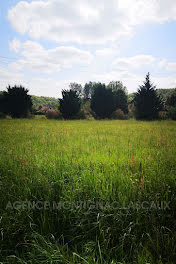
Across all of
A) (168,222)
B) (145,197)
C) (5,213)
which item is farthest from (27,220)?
(168,222)

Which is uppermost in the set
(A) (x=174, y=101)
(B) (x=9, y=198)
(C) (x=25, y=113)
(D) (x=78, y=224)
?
(A) (x=174, y=101)

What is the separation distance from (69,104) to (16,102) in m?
8.73

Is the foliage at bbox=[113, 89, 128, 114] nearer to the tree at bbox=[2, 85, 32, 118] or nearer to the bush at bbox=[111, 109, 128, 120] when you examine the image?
the bush at bbox=[111, 109, 128, 120]

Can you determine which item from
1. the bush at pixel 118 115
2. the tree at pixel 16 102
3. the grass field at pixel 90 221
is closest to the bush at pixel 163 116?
the bush at pixel 118 115

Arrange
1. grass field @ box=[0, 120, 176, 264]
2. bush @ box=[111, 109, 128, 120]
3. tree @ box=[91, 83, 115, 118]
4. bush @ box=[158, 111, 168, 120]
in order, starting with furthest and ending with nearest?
tree @ box=[91, 83, 115, 118]
bush @ box=[111, 109, 128, 120]
bush @ box=[158, 111, 168, 120]
grass field @ box=[0, 120, 176, 264]

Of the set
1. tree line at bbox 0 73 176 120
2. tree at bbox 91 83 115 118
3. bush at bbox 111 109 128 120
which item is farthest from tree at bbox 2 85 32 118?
bush at bbox 111 109 128 120

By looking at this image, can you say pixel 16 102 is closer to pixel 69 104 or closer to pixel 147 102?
pixel 69 104

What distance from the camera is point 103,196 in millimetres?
2449

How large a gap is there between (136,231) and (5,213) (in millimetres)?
1906

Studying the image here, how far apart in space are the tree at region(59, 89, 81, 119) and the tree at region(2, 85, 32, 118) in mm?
6044

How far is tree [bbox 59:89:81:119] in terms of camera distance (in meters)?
27.4

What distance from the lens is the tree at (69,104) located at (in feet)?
90.0

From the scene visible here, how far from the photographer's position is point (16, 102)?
81.7 feet

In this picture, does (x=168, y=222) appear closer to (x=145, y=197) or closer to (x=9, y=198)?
(x=145, y=197)
